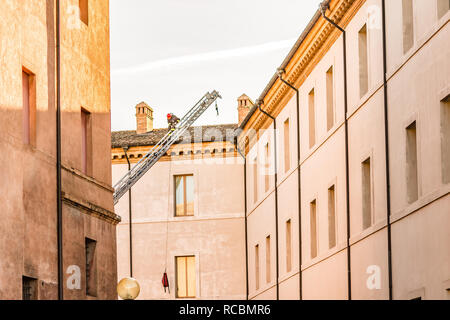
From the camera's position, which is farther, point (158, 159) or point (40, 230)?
point (158, 159)

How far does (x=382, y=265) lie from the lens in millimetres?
24453

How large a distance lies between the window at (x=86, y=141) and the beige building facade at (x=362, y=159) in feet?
21.5

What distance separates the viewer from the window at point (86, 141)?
1022 inches

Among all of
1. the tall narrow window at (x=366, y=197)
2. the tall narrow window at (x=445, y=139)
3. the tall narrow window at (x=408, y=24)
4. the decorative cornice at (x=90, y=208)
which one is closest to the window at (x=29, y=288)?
the decorative cornice at (x=90, y=208)

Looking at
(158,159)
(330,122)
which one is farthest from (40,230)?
(158,159)

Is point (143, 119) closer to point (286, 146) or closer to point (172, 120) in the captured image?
point (172, 120)

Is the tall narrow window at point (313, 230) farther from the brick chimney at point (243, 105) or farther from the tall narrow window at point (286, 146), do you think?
the brick chimney at point (243, 105)

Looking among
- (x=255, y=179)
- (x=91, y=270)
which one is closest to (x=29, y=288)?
(x=91, y=270)

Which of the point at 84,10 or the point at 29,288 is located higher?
the point at 84,10

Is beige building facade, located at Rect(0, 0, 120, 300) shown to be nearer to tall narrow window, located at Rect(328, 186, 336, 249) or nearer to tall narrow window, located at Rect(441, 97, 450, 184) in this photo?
tall narrow window, located at Rect(328, 186, 336, 249)

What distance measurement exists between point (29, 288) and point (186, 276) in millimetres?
24268

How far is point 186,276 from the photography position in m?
45.6

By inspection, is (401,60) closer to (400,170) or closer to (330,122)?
(400,170)

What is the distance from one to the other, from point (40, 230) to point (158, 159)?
24.4 m
